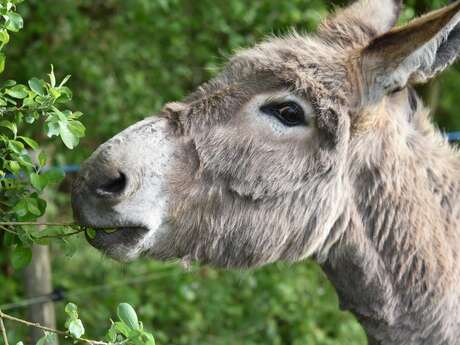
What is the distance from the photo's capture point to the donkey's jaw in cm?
281

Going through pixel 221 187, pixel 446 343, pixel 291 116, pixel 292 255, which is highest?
pixel 291 116

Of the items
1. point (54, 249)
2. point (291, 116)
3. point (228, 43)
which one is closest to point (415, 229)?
point (291, 116)

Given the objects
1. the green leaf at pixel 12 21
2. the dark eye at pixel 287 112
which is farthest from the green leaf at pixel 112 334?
the dark eye at pixel 287 112

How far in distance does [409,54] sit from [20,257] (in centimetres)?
143

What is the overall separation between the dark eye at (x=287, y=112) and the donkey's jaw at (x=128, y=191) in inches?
14.8

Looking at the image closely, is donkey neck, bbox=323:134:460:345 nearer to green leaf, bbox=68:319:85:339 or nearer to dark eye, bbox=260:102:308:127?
dark eye, bbox=260:102:308:127

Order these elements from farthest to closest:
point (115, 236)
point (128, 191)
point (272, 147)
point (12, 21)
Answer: point (272, 147), point (115, 236), point (128, 191), point (12, 21)

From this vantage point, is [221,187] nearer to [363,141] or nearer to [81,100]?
[363,141]

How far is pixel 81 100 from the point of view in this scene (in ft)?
20.5

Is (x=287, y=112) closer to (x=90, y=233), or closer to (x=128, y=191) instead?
(x=128, y=191)

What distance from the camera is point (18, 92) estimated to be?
2619 millimetres

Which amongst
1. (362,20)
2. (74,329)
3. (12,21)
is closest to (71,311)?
(74,329)

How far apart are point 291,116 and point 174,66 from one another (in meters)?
3.61

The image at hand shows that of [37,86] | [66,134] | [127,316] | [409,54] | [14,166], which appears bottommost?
[127,316]
